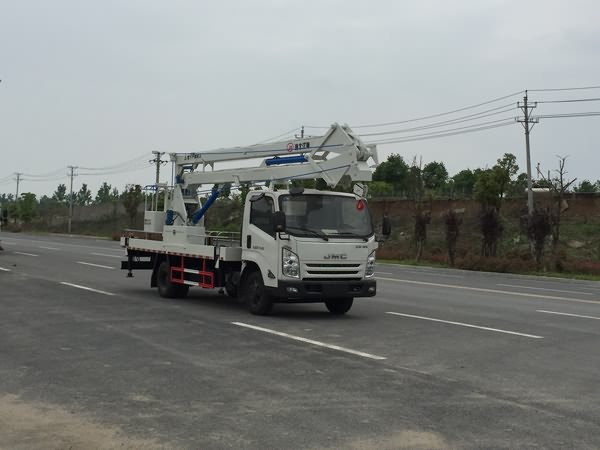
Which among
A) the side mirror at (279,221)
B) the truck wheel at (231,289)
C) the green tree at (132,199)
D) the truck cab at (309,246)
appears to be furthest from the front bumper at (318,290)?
the green tree at (132,199)

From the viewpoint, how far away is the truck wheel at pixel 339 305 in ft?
43.4

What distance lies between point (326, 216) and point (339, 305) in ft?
6.84

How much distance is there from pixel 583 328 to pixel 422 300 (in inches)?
184

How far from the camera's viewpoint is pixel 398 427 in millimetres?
5699

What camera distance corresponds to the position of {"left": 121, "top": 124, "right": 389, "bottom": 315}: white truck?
38.7ft

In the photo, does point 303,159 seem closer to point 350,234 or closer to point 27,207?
point 350,234

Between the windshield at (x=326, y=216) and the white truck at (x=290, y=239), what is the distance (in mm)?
18

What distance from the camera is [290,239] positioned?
462 inches

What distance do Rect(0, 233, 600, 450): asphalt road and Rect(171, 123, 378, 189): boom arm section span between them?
2.74m

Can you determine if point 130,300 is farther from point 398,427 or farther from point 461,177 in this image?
point 461,177

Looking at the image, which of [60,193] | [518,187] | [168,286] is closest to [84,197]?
[60,193]

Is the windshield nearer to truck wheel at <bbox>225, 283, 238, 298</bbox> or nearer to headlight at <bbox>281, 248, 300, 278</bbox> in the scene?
headlight at <bbox>281, 248, 300, 278</bbox>

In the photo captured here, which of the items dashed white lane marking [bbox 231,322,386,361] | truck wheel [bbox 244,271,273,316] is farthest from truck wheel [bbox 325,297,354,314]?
dashed white lane marking [bbox 231,322,386,361]

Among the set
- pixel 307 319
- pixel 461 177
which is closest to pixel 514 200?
pixel 461 177
